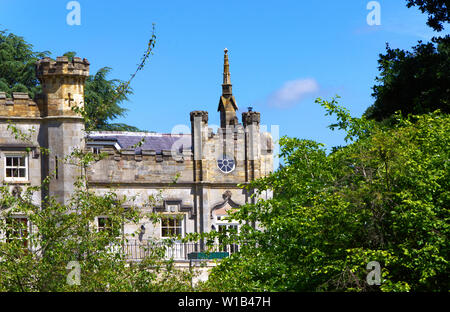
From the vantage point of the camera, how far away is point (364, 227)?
65.2ft

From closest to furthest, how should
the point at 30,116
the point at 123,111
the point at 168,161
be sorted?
the point at 30,116, the point at 168,161, the point at 123,111

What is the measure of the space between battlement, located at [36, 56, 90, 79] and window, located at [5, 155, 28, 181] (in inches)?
154

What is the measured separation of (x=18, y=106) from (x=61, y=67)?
2.67m

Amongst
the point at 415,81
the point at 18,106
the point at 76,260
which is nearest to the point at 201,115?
the point at 18,106

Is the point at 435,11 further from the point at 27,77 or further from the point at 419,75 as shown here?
the point at 27,77

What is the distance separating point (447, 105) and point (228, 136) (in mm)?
15396

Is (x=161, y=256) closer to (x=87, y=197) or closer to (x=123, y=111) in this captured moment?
(x=87, y=197)

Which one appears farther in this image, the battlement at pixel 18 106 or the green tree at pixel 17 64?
the green tree at pixel 17 64

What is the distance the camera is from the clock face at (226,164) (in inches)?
1635

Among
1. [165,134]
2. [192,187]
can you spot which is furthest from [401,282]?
[165,134]

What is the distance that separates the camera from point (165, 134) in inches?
1813

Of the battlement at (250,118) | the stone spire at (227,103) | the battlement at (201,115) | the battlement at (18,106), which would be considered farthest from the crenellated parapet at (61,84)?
the stone spire at (227,103)

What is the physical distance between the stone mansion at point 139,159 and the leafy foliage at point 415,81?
1002 centimetres

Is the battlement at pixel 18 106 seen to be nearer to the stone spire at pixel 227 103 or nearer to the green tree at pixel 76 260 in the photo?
the stone spire at pixel 227 103
